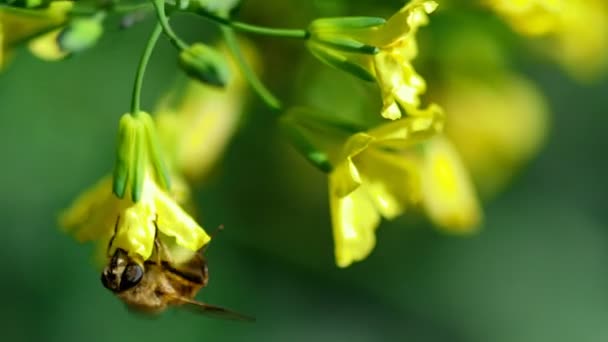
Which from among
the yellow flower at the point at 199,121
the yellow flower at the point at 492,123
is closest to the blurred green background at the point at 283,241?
the yellow flower at the point at 199,121

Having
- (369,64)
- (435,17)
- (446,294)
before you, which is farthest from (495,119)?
(369,64)

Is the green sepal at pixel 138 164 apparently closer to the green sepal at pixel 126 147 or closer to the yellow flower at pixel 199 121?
the green sepal at pixel 126 147

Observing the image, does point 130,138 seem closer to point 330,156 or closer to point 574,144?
point 330,156

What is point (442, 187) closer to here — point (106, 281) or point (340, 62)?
point (340, 62)

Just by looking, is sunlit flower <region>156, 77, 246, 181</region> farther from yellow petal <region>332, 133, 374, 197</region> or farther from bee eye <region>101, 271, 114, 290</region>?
yellow petal <region>332, 133, 374, 197</region>

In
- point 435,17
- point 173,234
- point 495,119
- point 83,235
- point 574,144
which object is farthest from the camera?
point 574,144

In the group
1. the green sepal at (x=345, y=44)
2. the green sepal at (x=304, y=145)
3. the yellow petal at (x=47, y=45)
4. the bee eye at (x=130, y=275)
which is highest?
the yellow petal at (x=47, y=45)
